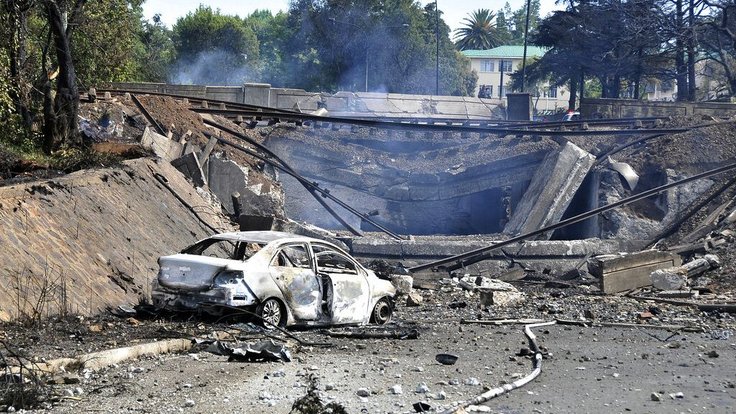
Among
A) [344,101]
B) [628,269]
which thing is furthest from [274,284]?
[344,101]

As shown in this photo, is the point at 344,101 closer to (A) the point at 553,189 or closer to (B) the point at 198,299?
(A) the point at 553,189

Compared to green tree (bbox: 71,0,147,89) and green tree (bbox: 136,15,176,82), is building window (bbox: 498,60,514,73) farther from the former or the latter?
green tree (bbox: 71,0,147,89)

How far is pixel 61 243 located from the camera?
13.8 m

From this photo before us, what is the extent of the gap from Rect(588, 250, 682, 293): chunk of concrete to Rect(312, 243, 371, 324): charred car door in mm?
6604

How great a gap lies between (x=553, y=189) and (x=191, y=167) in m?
10.1

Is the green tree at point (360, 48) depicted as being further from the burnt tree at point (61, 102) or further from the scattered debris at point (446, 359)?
the scattered debris at point (446, 359)

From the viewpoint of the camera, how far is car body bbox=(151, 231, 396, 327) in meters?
12.5

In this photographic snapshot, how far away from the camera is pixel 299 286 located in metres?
13.2

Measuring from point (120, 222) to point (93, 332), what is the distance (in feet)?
16.0

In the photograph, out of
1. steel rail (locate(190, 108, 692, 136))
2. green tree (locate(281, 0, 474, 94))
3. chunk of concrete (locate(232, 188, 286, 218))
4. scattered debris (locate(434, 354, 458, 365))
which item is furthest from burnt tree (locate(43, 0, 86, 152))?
green tree (locate(281, 0, 474, 94))

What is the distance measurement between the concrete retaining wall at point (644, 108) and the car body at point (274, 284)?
2396cm

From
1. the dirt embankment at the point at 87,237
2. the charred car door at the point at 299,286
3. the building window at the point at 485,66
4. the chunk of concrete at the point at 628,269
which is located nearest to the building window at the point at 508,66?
the building window at the point at 485,66

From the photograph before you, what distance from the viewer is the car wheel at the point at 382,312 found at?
14.8 meters

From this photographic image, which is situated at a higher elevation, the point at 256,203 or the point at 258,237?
the point at 258,237
